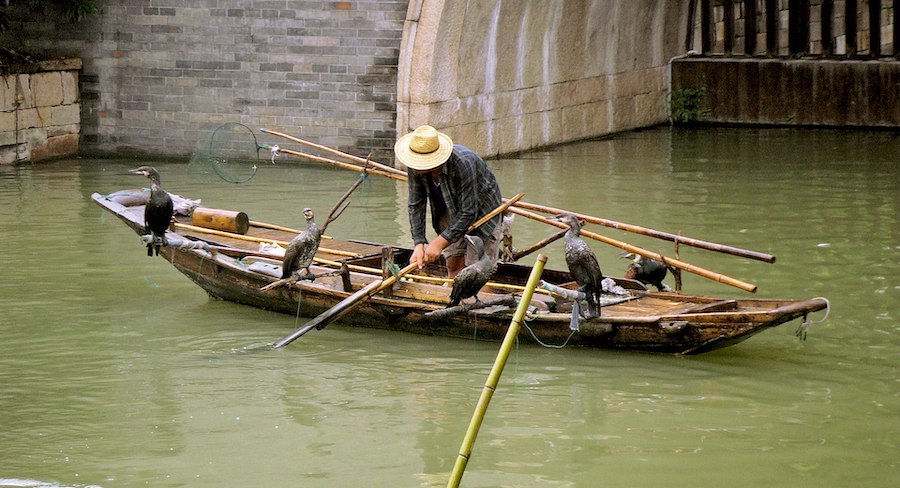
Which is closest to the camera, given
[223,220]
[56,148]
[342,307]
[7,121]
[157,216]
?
[342,307]

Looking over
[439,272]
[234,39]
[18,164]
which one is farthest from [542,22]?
[439,272]

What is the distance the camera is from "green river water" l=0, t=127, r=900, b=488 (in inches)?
249

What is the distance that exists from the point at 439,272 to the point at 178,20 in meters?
7.44

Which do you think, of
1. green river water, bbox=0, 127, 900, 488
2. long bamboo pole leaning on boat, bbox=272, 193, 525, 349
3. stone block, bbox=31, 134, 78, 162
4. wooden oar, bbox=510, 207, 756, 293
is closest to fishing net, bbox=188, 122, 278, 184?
green river water, bbox=0, 127, 900, 488

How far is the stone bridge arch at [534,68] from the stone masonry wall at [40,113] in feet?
12.7

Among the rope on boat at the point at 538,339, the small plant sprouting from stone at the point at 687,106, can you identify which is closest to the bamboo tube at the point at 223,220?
the rope on boat at the point at 538,339

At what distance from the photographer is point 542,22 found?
16281 millimetres

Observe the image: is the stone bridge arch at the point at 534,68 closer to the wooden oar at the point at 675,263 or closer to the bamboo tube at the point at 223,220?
the bamboo tube at the point at 223,220

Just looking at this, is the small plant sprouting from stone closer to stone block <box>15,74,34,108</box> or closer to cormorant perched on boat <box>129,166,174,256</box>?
stone block <box>15,74,34,108</box>

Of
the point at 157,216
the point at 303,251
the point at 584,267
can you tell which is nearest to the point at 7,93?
the point at 157,216

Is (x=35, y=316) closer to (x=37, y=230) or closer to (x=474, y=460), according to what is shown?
(x=37, y=230)

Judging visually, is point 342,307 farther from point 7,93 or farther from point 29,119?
point 29,119

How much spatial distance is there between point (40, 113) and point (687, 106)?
868 cm

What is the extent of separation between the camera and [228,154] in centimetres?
1073
